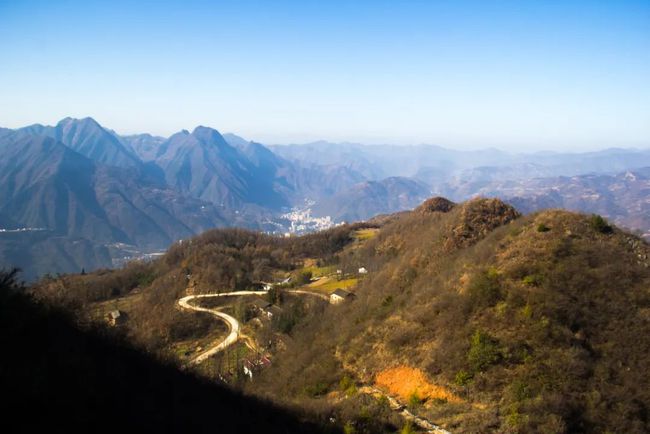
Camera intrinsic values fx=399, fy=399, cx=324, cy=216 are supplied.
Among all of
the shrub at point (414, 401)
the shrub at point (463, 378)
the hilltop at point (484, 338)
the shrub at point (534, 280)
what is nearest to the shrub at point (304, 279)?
the hilltop at point (484, 338)

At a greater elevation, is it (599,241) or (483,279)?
(599,241)

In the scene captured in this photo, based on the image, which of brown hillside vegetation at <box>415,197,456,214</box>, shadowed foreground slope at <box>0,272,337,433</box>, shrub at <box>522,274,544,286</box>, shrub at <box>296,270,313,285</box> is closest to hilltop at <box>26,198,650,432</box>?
shrub at <box>522,274,544,286</box>

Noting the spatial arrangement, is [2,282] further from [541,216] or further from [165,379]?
[541,216]

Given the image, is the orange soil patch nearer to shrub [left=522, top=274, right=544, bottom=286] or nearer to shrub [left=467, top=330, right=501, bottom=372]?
shrub [left=467, top=330, right=501, bottom=372]

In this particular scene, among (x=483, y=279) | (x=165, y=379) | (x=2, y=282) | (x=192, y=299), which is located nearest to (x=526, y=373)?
(x=483, y=279)

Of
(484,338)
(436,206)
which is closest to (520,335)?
(484,338)

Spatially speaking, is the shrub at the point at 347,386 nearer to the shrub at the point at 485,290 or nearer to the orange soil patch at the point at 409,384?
the orange soil patch at the point at 409,384
